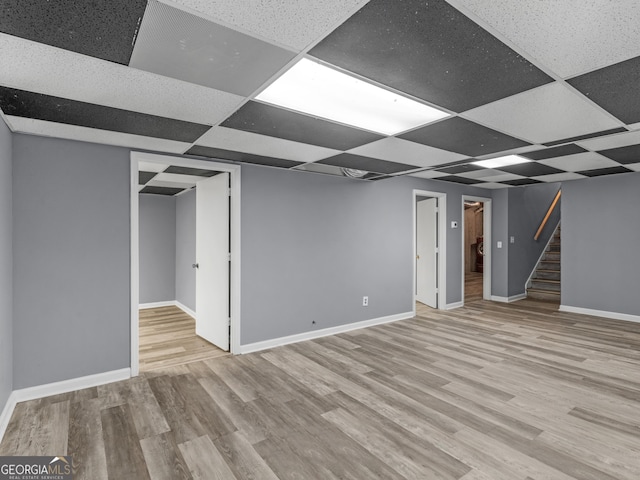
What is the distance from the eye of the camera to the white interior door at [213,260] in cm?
396

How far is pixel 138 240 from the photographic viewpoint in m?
3.77

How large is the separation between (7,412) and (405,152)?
3991 millimetres

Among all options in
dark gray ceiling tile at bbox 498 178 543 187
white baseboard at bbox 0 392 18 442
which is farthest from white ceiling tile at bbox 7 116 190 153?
dark gray ceiling tile at bbox 498 178 543 187

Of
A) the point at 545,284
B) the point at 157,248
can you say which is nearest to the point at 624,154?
the point at 545,284

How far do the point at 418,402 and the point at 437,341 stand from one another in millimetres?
1735

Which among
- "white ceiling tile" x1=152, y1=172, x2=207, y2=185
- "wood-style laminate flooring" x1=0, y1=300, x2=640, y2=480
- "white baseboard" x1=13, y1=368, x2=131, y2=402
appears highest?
"white ceiling tile" x1=152, y1=172, x2=207, y2=185

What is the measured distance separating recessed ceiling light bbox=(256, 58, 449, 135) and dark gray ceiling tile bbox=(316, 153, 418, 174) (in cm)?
91

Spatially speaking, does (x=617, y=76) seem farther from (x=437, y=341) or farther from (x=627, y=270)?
(x=627, y=270)

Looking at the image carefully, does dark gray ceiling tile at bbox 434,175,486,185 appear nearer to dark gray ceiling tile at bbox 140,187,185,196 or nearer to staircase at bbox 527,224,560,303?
staircase at bbox 527,224,560,303

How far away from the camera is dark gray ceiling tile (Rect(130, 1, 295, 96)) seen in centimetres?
141

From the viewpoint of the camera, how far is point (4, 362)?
7.96 feet

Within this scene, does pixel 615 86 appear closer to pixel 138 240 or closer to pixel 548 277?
pixel 138 240

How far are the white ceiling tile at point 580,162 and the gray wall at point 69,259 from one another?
16.0 ft

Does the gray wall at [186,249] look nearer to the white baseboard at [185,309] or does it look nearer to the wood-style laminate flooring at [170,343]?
the white baseboard at [185,309]
